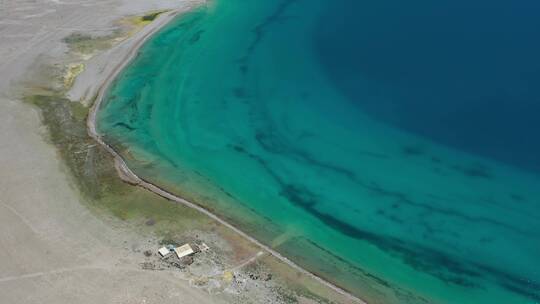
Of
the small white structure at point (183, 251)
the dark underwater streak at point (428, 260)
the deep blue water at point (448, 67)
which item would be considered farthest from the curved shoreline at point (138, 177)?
the deep blue water at point (448, 67)

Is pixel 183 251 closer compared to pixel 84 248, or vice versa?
pixel 183 251

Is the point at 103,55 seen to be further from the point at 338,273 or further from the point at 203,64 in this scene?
the point at 338,273

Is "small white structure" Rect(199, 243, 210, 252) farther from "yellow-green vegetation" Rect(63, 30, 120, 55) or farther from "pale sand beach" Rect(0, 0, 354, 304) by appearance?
"yellow-green vegetation" Rect(63, 30, 120, 55)

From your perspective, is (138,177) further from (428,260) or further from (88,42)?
(88,42)

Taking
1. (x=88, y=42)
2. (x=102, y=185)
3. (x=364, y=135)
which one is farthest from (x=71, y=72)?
(x=364, y=135)

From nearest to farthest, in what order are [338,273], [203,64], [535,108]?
[338,273] → [535,108] → [203,64]

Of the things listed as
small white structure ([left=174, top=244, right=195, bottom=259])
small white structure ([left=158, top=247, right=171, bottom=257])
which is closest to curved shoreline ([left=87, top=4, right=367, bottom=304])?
small white structure ([left=174, top=244, right=195, bottom=259])

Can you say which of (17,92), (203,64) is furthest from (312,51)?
(17,92)

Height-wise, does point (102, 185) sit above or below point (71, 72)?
below
